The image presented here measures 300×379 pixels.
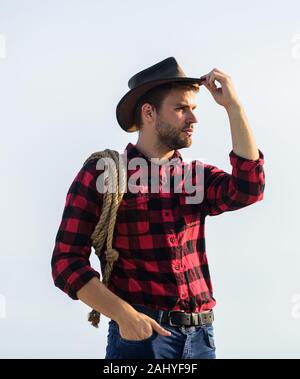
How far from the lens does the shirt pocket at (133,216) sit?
474 centimetres

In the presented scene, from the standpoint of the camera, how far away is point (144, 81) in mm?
5176

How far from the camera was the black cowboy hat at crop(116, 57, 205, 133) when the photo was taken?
5.00m

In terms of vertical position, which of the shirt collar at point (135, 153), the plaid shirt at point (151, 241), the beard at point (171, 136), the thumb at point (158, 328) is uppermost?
the beard at point (171, 136)

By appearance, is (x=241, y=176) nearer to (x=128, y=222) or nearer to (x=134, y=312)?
(x=128, y=222)

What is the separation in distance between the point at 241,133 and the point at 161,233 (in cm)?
93

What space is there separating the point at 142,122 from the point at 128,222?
892 mm

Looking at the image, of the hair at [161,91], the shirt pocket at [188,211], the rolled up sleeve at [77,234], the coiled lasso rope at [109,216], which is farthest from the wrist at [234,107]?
the rolled up sleeve at [77,234]

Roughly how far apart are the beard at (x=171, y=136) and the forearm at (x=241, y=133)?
1.18 feet

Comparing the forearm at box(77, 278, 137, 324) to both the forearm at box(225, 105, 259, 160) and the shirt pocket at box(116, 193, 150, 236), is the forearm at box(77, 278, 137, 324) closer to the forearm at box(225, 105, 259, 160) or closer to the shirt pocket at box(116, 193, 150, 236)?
the shirt pocket at box(116, 193, 150, 236)

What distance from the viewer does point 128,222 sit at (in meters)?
4.76

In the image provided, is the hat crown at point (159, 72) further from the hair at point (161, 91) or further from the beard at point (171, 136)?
the beard at point (171, 136)

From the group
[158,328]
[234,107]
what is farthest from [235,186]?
[158,328]

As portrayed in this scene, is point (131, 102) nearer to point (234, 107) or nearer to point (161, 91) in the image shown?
point (161, 91)
